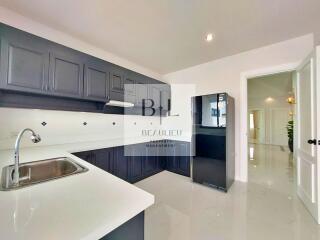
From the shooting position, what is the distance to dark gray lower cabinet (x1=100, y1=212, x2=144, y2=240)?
63 centimetres

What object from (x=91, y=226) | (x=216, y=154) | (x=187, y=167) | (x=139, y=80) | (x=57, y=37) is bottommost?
(x=187, y=167)

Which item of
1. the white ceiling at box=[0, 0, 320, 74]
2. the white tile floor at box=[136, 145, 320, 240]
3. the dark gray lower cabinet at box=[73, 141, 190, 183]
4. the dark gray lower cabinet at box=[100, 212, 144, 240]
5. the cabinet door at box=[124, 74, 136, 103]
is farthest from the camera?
the cabinet door at box=[124, 74, 136, 103]

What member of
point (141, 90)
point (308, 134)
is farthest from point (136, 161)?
point (308, 134)

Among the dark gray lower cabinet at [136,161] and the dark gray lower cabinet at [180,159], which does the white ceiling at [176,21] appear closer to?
the dark gray lower cabinet at [136,161]

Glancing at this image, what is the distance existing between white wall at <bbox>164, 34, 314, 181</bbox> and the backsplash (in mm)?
1710

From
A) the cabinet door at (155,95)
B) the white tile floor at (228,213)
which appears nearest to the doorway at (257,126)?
the white tile floor at (228,213)

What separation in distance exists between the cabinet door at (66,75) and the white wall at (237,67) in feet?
8.03

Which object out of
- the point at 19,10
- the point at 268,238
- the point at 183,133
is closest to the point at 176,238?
the point at 268,238

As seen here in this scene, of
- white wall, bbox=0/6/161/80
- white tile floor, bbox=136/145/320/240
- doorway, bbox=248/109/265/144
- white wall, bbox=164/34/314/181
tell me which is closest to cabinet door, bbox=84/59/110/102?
white wall, bbox=0/6/161/80

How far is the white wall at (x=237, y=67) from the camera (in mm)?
2438

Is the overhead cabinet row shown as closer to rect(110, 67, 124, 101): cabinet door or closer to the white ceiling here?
Result: rect(110, 67, 124, 101): cabinet door

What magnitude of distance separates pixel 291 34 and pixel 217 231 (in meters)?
3.00

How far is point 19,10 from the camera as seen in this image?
1.91 metres

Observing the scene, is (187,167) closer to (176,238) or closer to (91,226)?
(176,238)
